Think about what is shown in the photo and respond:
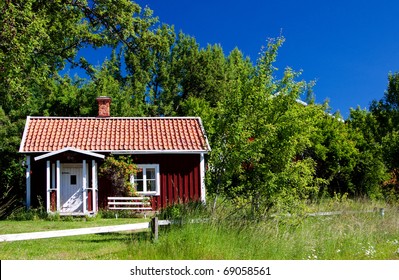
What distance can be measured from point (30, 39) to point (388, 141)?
15.2 metres

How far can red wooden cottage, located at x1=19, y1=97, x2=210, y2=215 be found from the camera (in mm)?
22516

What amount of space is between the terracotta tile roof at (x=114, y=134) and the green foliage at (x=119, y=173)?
614mm

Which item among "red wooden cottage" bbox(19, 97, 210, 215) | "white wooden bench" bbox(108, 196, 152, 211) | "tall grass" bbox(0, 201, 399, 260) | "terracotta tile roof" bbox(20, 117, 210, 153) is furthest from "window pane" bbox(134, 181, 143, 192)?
"tall grass" bbox(0, 201, 399, 260)

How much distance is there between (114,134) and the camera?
24516 mm

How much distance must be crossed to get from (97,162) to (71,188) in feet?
5.06

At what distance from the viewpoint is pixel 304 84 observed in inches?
532

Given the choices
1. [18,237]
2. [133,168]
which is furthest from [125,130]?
[18,237]

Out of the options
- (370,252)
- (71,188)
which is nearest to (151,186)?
(71,188)

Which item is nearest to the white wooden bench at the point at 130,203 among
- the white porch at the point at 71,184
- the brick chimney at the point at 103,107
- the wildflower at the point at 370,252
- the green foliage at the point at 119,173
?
the green foliage at the point at 119,173

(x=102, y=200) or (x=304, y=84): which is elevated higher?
(x=304, y=84)

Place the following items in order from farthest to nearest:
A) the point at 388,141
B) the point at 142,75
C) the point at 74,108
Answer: the point at 142,75
the point at 74,108
the point at 388,141

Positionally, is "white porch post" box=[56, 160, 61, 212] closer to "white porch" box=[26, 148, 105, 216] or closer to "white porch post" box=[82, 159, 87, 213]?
"white porch" box=[26, 148, 105, 216]

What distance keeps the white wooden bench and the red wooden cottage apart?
0.43 meters
